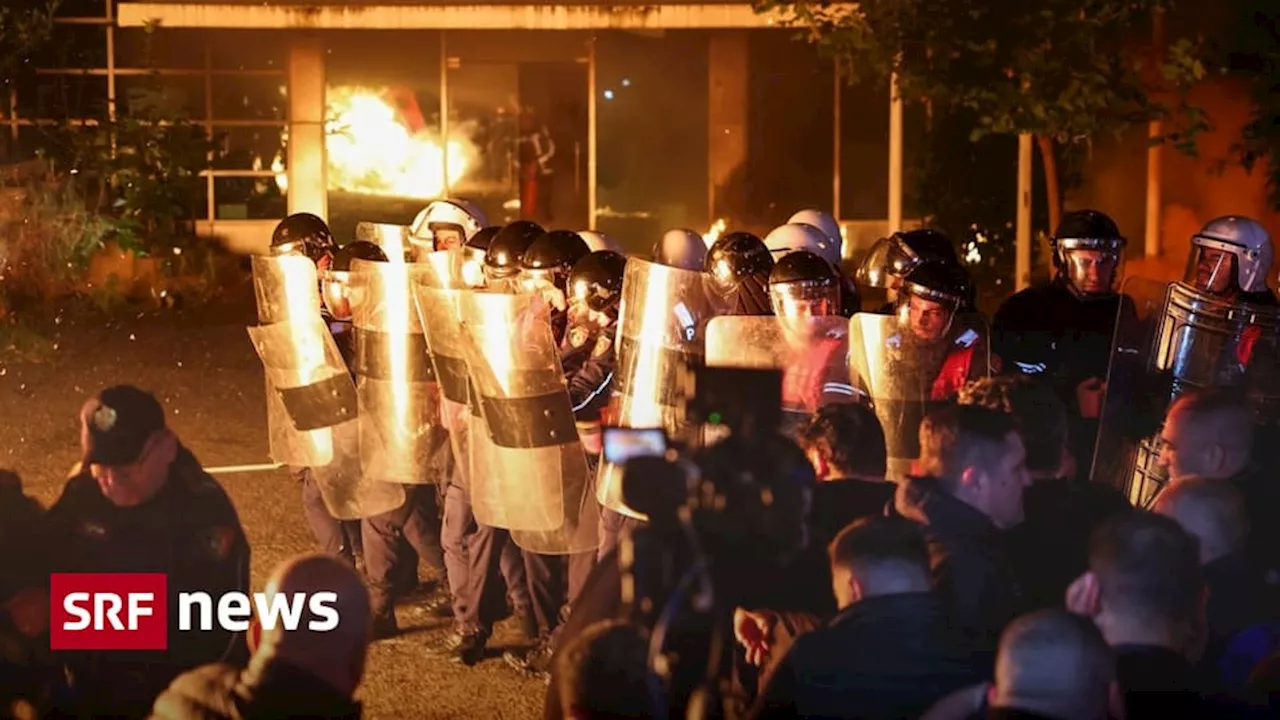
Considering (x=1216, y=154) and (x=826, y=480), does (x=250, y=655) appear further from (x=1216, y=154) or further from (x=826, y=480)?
(x=1216, y=154)

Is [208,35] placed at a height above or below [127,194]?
above

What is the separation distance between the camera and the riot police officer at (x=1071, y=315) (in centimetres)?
795

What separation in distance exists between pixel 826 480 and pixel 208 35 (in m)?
17.3

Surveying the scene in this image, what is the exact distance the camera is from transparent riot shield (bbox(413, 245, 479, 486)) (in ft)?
24.9

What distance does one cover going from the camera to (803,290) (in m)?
7.12

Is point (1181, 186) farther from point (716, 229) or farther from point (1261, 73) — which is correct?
point (716, 229)

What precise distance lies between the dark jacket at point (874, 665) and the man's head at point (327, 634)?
A: 38.7 inches

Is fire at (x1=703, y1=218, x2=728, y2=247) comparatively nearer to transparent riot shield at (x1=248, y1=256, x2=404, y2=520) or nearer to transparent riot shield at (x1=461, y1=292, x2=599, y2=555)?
transparent riot shield at (x1=248, y1=256, x2=404, y2=520)

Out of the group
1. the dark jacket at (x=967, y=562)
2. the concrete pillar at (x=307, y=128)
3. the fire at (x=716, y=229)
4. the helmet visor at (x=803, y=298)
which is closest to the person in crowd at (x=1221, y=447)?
the dark jacket at (x=967, y=562)

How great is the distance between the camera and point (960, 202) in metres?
19.5

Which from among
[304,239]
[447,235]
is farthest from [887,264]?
[304,239]

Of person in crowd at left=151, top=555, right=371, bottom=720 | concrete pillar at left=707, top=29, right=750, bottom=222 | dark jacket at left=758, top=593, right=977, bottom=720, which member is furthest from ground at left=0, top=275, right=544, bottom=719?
concrete pillar at left=707, top=29, right=750, bottom=222

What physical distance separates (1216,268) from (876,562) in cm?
409

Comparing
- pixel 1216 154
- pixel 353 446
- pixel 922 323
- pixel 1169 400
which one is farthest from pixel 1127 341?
pixel 1216 154
